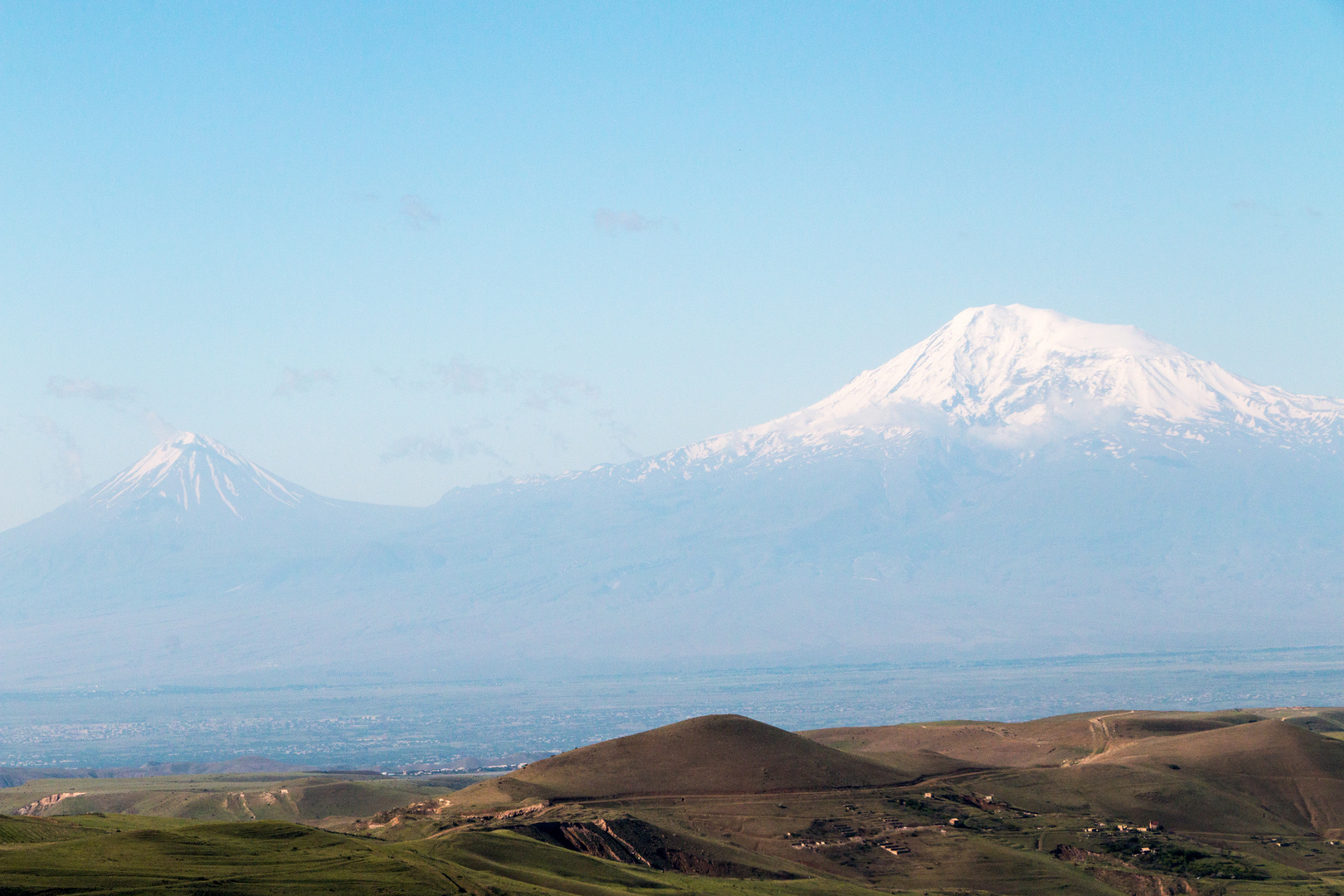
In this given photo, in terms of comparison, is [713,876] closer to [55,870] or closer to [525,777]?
[525,777]

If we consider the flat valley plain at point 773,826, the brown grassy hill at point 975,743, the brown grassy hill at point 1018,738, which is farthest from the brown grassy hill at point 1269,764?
the brown grassy hill at point 1018,738

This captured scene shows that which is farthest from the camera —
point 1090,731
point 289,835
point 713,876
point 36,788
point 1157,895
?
point 36,788

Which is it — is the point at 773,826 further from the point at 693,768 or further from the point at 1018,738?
the point at 1018,738

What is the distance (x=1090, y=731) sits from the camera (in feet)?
378

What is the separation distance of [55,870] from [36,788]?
100324 millimetres

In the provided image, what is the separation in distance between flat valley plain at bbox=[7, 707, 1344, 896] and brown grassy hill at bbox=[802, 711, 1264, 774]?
452 mm

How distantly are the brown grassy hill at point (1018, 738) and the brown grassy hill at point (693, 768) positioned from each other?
8.55 meters

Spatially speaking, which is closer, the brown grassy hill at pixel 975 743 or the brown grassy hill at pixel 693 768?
the brown grassy hill at pixel 693 768

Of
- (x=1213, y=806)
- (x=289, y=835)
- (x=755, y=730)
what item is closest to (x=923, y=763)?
(x=755, y=730)

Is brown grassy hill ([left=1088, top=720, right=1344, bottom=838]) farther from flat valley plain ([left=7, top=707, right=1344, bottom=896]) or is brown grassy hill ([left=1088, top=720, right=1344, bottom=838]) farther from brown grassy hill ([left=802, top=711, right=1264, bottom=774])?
brown grassy hill ([left=802, top=711, right=1264, bottom=774])

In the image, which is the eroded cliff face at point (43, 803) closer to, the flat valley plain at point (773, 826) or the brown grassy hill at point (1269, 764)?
the flat valley plain at point (773, 826)

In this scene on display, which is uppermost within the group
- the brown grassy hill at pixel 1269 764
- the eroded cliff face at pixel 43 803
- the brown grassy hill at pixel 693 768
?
the brown grassy hill at pixel 693 768

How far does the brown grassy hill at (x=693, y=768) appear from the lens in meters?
82.5

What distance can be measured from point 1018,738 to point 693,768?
38215 mm
